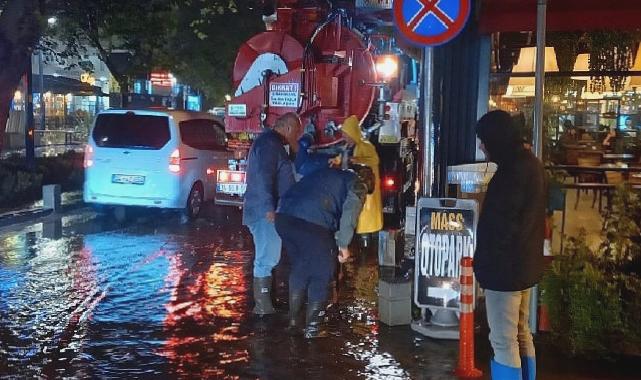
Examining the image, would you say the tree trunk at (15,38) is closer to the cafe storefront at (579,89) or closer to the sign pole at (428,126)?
the cafe storefront at (579,89)

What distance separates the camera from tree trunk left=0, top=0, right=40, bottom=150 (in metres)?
12.8

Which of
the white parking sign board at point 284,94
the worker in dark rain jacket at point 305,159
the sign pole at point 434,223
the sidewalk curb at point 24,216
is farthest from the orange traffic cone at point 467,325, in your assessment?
the sidewalk curb at point 24,216

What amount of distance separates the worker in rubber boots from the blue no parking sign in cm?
132

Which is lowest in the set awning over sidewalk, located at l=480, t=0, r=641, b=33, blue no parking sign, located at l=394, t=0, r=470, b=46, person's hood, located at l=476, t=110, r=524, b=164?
person's hood, located at l=476, t=110, r=524, b=164

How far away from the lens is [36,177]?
1711 cm

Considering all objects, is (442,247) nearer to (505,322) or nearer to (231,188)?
(505,322)

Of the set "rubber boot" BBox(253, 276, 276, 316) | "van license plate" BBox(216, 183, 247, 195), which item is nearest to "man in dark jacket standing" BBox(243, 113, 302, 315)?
"rubber boot" BBox(253, 276, 276, 316)

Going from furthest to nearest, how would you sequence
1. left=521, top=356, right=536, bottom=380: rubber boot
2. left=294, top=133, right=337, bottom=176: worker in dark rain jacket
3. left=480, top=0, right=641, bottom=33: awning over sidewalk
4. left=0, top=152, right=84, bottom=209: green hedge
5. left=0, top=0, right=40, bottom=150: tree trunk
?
left=0, top=152, right=84, bottom=209: green hedge → left=0, top=0, right=40, bottom=150: tree trunk → left=294, top=133, right=337, bottom=176: worker in dark rain jacket → left=480, top=0, right=641, bottom=33: awning over sidewalk → left=521, top=356, right=536, bottom=380: rubber boot

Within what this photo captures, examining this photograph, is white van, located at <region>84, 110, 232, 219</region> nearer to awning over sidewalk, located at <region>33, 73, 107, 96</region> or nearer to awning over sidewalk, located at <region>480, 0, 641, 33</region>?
awning over sidewalk, located at <region>480, 0, 641, 33</region>

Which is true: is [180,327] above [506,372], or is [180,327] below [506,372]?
below

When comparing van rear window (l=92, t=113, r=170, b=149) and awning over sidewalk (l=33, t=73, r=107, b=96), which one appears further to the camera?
awning over sidewalk (l=33, t=73, r=107, b=96)

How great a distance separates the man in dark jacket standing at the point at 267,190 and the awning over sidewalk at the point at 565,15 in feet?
7.29

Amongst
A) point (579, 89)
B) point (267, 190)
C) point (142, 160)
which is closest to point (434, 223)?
point (267, 190)

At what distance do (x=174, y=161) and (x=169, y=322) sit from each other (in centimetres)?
610
